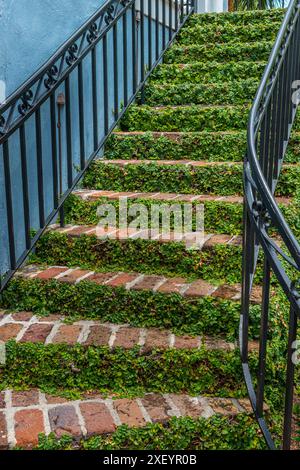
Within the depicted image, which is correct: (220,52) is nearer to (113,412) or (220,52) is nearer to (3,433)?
(113,412)

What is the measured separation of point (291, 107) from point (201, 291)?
1.70 metres

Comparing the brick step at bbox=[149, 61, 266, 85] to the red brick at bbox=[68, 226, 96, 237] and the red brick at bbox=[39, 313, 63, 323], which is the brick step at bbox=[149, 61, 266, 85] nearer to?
the red brick at bbox=[68, 226, 96, 237]

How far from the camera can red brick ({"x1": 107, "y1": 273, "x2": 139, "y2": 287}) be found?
9.54ft

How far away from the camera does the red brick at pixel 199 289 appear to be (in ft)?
8.99

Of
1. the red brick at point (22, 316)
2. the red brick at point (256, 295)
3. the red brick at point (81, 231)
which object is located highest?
the red brick at point (81, 231)

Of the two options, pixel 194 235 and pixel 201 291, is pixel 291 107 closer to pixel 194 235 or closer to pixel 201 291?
pixel 194 235

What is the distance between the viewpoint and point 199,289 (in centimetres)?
281

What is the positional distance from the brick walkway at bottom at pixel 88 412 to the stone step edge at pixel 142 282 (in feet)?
1.84

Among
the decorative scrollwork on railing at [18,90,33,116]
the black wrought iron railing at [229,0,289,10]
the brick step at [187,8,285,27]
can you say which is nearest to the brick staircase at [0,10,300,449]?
the decorative scrollwork on railing at [18,90,33,116]

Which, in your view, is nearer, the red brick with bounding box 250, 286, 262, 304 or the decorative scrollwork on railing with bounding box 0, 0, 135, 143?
the red brick with bounding box 250, 286, 262, 304

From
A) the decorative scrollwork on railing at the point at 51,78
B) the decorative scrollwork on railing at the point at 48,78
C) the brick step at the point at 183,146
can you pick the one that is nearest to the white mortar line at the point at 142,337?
the decorative scrollwork on railing at the point at 48,78

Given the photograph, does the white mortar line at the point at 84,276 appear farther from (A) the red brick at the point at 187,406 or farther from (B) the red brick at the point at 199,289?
(A) the red brick at the point at 187,406

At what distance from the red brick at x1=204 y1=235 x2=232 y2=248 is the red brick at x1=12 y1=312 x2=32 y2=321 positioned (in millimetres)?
1063

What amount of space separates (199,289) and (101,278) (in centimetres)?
58
